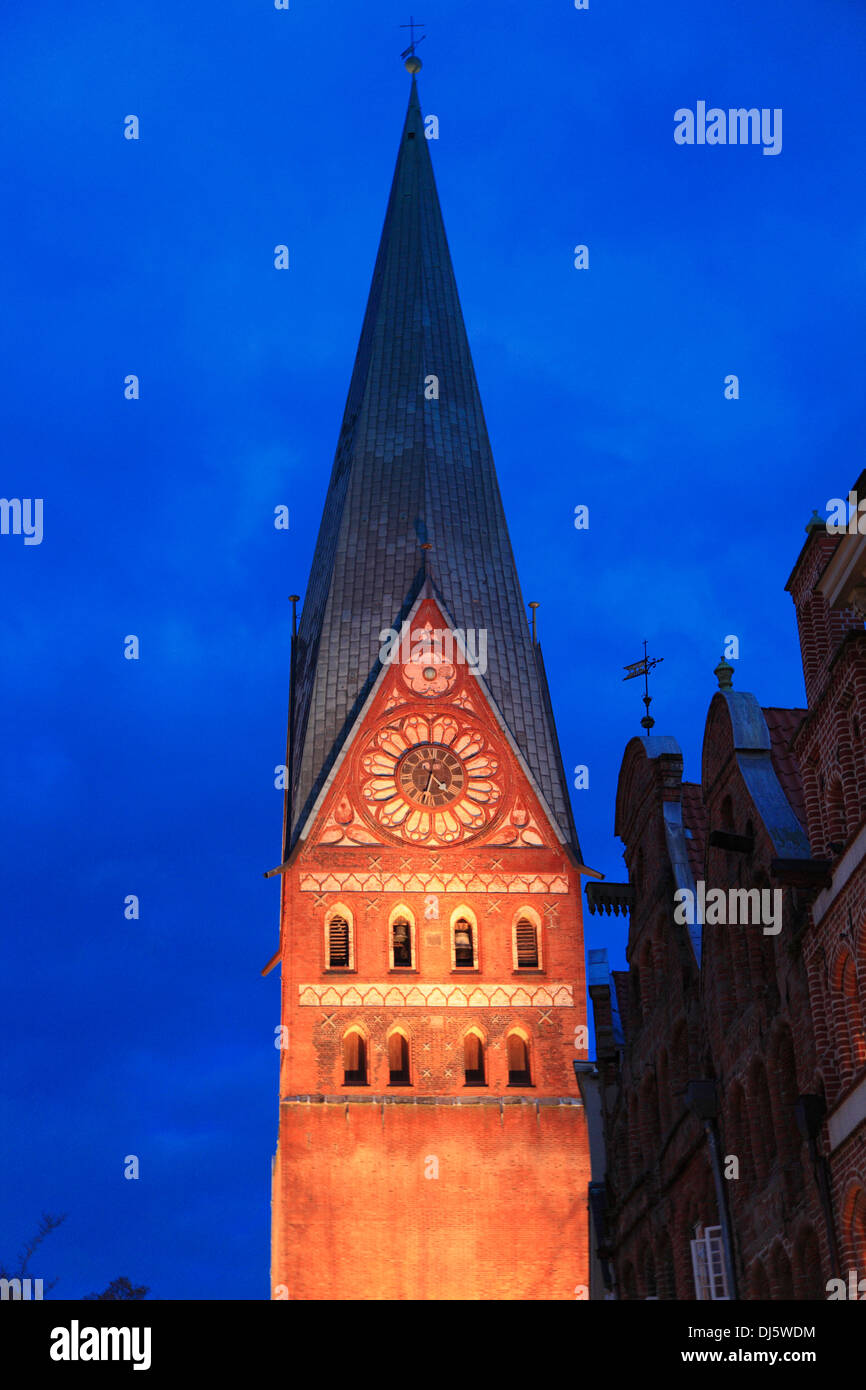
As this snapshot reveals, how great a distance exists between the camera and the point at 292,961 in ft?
163

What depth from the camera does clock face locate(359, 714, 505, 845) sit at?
171 feet

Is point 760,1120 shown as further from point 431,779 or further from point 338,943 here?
point 431,779

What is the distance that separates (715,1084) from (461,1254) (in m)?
19.5

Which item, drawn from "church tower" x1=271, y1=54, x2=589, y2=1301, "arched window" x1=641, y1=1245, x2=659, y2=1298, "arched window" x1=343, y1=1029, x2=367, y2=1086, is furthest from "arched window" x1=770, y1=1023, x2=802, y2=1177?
"arched window" x1=343, y1=1029, x2=367, y2=1086

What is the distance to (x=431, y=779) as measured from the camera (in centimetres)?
5288

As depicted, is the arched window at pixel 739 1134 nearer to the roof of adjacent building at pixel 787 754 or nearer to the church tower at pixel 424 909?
the roof of adjacent building at pixel 787 754

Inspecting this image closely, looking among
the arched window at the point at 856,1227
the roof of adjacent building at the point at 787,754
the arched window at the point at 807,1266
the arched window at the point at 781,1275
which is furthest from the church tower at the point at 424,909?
the arched window at the point at 856,1227

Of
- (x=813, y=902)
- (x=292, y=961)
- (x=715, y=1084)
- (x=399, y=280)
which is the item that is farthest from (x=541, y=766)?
(x=813, y=902)

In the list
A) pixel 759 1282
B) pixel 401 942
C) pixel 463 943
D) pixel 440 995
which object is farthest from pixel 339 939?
pixel 759 1282

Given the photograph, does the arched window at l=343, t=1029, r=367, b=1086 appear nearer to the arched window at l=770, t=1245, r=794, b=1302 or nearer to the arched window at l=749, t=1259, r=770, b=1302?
the arched window at l=749, t=1259, r=770, b=1302

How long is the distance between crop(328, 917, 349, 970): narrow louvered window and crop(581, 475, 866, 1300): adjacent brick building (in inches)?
561

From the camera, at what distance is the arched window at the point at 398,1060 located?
1911 inches

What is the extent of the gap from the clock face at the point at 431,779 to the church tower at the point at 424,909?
0.20ft
